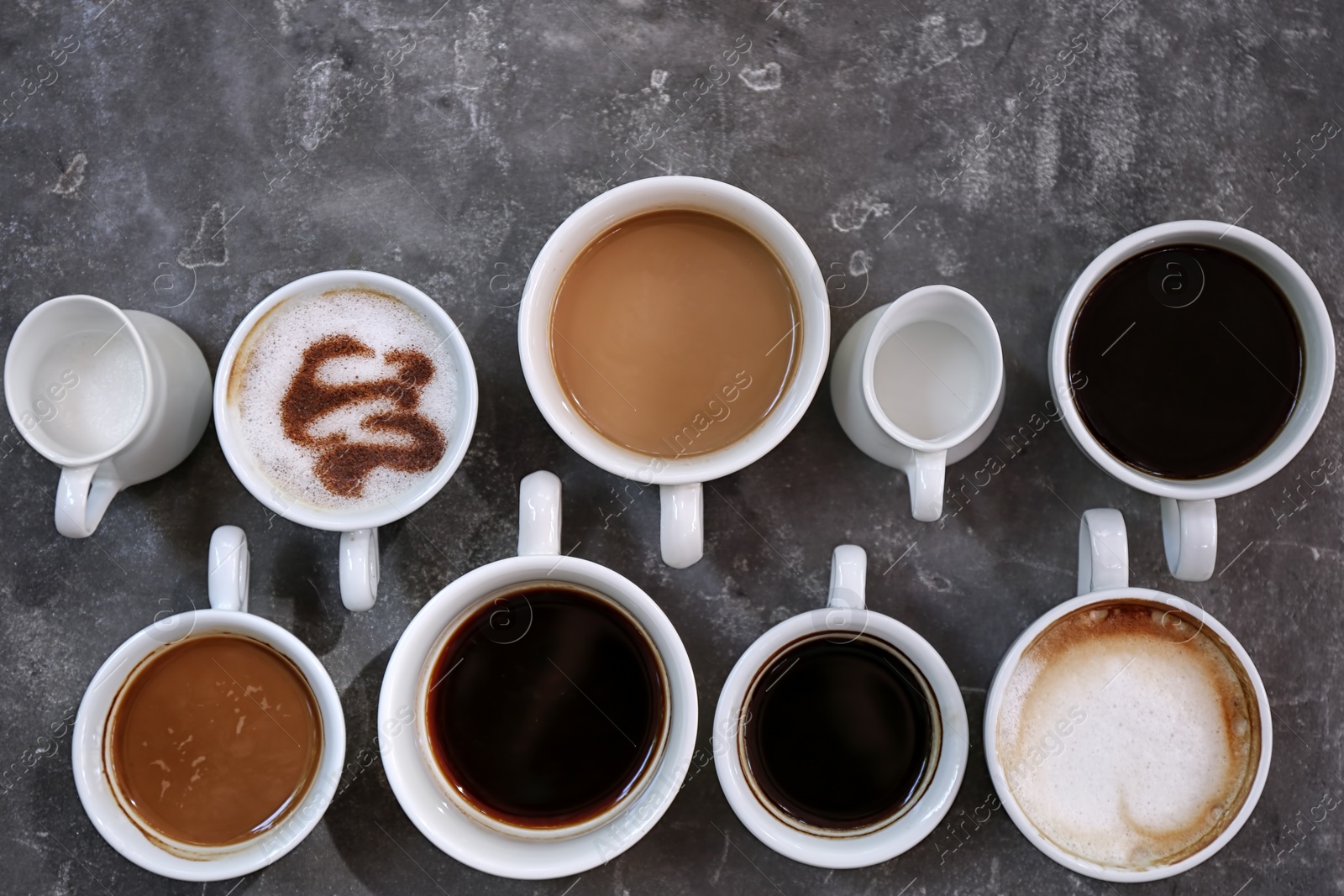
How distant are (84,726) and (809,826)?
40.2 inches

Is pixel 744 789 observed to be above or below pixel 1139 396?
below

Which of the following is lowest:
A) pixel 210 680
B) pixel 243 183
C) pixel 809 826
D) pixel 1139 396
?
pixel 809 826

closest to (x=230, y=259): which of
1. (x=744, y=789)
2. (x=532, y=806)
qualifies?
(x=532, y=806)

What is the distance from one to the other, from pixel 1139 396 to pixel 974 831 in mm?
712

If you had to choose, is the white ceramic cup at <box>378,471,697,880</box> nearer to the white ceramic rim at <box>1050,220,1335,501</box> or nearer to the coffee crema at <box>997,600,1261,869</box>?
the coffee crema at <box>997,600,1261,869</box>

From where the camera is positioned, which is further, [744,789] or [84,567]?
[84,567]

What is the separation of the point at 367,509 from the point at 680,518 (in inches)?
17.4

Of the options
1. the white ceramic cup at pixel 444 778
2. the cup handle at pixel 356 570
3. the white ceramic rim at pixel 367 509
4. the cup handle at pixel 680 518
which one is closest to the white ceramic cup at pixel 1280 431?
the cup handle at pixel 680 518

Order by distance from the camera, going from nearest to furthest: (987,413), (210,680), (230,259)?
(987,413) < (210,680) < (230,259)

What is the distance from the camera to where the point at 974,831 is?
142 cm

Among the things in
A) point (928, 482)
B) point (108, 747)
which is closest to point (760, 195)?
point (928, 482)

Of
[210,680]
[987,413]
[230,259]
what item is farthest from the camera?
[230,259]

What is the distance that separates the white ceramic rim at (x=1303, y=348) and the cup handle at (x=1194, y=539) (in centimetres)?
4

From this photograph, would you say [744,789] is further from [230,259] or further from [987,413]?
[230,259]
